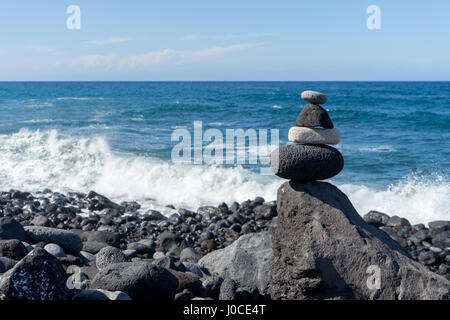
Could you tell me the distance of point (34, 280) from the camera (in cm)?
438

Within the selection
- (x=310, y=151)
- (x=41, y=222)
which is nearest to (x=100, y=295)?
(x=310, y=151)

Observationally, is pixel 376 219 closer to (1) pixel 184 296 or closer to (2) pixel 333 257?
(2) pixel 333 257

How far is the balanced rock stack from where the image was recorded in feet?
18.4

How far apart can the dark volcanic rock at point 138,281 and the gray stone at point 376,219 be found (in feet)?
23.4

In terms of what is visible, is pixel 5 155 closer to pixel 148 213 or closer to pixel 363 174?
pixel 148 213

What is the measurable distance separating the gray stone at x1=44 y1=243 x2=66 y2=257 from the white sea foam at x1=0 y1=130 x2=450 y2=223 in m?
6.01

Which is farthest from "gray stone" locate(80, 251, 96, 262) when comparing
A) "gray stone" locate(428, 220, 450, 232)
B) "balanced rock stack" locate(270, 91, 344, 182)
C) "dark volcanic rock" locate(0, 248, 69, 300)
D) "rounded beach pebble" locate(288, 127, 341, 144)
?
"gray stone" locate(428, 220, 450, 232)

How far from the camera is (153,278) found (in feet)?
18.0

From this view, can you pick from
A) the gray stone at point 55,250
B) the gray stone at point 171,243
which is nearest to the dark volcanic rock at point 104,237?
the gray stone at point 171,243

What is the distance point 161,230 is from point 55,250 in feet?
13.0
